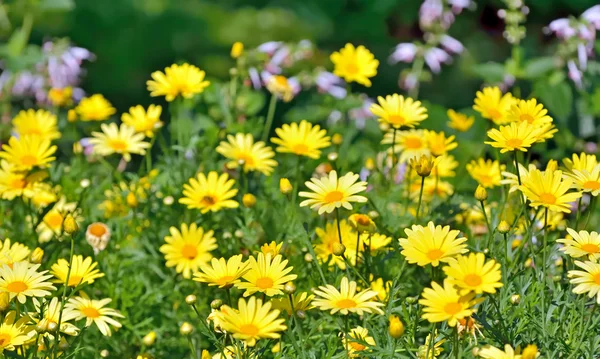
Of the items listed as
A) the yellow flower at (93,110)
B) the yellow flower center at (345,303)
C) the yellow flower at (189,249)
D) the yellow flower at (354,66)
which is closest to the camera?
the yellow flower center at (345,303)

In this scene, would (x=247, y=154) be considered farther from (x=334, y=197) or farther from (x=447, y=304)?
(x=447, y=304)

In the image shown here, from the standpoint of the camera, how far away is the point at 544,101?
7.82 ft

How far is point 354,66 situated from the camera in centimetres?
200

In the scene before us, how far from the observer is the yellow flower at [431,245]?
46.9 inches

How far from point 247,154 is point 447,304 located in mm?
769

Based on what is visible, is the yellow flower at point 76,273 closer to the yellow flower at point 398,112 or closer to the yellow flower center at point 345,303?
the yellow flower center at point 345,303

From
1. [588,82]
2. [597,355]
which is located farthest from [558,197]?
[588,82]

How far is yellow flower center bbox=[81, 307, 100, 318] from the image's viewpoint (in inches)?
55.5

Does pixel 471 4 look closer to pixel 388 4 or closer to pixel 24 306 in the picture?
pixel 388 4

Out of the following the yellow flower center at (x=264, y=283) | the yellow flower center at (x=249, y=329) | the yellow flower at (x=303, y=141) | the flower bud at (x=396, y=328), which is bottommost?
the yellow flower at (x=303, y=141)

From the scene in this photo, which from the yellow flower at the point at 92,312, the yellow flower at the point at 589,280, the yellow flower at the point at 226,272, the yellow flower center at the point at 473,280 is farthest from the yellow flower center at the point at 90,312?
the yellow flower at the point at 589,280

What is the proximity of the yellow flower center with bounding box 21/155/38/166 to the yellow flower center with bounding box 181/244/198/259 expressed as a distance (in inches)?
13.0

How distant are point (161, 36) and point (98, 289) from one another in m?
1.84

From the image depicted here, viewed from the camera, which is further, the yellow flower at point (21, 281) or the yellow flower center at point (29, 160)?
the yellow flower center at point (29, 160)
